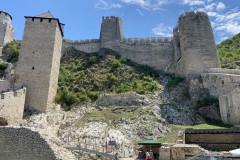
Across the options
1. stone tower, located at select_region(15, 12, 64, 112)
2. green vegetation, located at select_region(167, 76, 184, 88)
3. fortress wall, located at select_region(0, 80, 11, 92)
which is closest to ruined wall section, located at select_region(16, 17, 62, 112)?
stone tower, located at select_region(15, 12, 64, 112)

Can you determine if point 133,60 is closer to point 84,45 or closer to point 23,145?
point 84,45

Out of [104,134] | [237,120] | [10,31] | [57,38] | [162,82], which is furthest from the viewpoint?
[10,31]

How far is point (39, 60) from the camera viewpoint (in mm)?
17984

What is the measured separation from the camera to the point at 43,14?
A: 64.9 feet

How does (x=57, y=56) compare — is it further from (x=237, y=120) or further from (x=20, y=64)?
(x=237, y=120)

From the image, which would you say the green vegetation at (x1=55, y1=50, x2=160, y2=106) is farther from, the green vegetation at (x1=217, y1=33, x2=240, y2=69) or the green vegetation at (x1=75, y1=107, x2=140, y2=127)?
the green vegetation at (x1=217, y1=33, x2=240, y2=69)

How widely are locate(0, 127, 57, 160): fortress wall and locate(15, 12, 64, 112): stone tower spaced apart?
6.88 meters

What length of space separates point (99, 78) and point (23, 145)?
17.0m

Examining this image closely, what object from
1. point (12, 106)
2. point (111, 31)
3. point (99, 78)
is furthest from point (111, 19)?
point (12, 106)

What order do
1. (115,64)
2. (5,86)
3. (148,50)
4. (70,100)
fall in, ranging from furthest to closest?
(148,50)
(115,64)
(70,100)
(5,86)

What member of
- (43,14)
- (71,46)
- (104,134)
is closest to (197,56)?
(104,134)

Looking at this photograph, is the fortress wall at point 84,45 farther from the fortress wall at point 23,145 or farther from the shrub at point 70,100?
the fortress wall at point 23,145

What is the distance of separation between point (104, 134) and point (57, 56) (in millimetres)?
9707

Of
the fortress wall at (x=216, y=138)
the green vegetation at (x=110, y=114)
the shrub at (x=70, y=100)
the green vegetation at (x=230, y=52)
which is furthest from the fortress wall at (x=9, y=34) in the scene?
Result: the green vegetation at (x=230, y=52)
